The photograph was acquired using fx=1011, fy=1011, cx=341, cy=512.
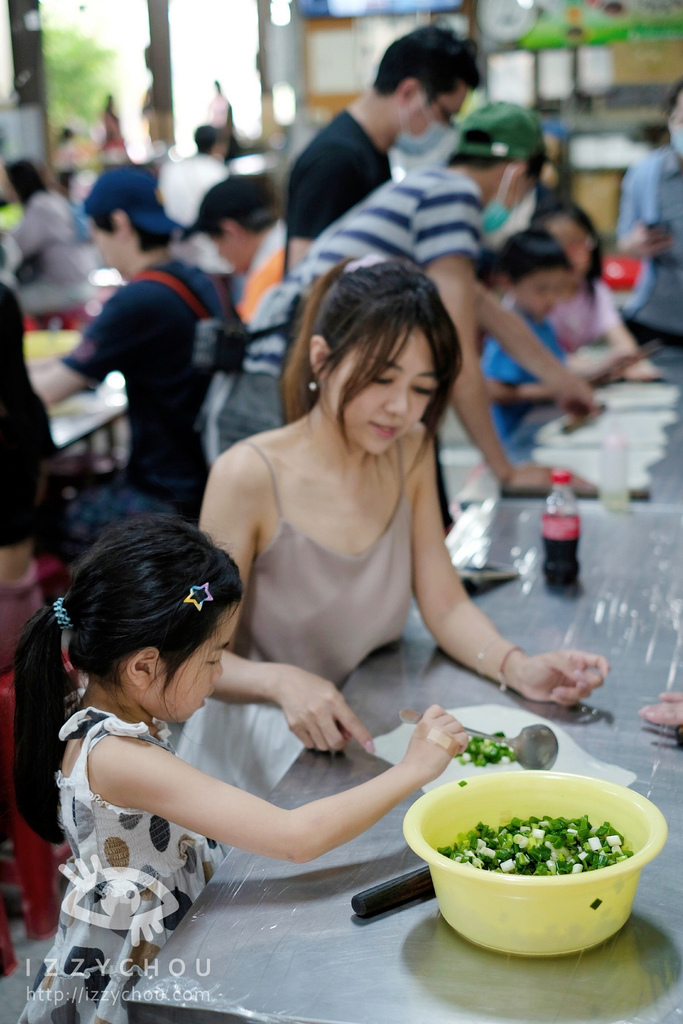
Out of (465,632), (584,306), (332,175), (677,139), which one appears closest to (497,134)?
(332,175)

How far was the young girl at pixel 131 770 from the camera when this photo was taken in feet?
3.46

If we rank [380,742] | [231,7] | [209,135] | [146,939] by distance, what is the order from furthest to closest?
[209,135]
[231,7]
[380,742]
[146,939]

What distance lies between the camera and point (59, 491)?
12.1 ft

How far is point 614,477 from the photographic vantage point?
236 centimetres

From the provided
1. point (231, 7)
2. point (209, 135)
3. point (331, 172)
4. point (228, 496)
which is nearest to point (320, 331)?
point (228, 496)

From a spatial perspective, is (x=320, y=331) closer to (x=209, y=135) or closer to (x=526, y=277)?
(x=526, y=277)

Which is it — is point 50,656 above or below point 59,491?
above

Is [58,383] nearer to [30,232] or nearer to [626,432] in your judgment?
[626,432]

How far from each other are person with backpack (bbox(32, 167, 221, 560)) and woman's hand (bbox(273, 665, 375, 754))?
136 centimetres

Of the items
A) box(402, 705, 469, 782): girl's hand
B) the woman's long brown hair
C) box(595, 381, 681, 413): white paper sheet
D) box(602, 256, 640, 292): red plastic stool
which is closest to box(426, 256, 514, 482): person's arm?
the woman's long brown hair

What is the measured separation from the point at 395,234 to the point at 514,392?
4.44ft

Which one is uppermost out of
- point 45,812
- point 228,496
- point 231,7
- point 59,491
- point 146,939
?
point 231,7

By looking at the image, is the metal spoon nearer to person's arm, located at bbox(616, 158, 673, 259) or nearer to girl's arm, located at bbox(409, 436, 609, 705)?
girl's arm, located at bbox(409, 436, 609, 705)

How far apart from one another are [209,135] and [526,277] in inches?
148
